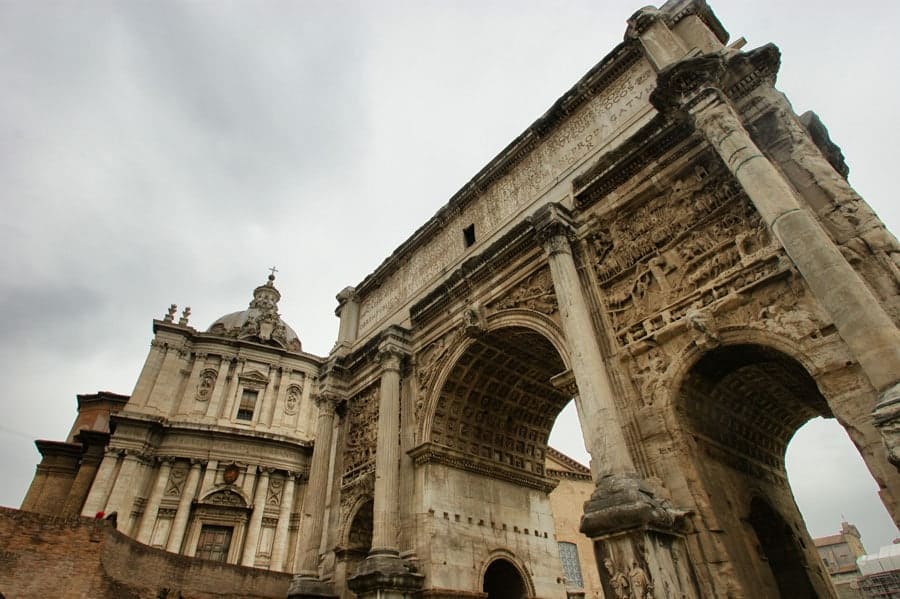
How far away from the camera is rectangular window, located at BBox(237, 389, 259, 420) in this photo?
29141 millimetres

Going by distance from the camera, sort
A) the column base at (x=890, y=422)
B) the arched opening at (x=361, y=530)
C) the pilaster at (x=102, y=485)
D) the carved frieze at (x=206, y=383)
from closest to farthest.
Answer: the column base at (x=890, y=422), the arched opening at (x=361, y=530), the pilaster at (x=102, y=485), the carved frieze at (x=206, y=383)

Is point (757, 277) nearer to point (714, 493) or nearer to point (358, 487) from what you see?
point (714, 493)

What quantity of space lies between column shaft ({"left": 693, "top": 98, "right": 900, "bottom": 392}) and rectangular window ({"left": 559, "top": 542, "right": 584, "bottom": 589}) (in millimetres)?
24507

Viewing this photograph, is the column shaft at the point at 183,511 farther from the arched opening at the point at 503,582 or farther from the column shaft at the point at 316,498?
the arched opening at the point at 503,582

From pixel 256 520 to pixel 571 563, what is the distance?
1692 centimetres

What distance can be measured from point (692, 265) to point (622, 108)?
4.74m

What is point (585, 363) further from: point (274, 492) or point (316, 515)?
point (274, 492)

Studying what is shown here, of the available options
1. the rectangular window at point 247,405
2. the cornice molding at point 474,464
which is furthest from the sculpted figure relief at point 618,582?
the rectangular window at point 247,405

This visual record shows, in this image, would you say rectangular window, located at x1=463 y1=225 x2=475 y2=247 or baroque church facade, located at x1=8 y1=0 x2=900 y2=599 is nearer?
baroque church facade, located at x1=8 y1=0 x2=900 y2=599

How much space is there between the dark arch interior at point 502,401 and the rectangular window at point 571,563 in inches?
594

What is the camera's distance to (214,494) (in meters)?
25.3

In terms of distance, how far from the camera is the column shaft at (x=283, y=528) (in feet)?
81.2

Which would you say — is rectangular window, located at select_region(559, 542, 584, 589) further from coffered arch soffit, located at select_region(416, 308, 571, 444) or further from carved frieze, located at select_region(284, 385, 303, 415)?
coffered arch soffit, located at select_region(416, 308, 571, 444)

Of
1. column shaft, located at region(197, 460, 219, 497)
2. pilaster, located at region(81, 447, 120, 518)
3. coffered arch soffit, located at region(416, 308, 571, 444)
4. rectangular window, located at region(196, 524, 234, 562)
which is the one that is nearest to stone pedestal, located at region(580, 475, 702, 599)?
coffered arch soffit, located at region(416, 308, 571, 444)
